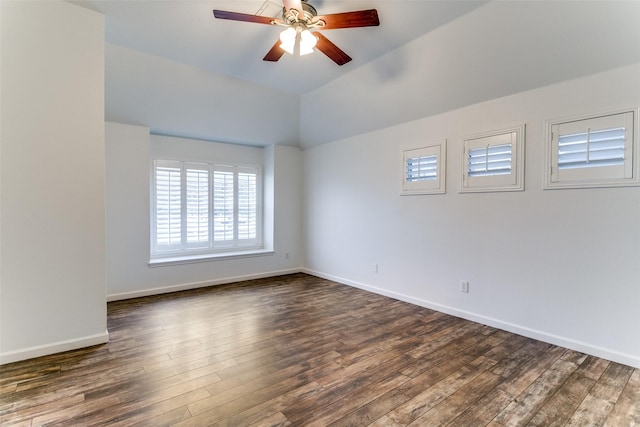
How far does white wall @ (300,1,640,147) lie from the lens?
228 centimetres

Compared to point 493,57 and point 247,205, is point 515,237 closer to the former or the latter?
point 493,57

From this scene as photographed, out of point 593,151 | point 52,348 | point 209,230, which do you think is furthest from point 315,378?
point 209,230

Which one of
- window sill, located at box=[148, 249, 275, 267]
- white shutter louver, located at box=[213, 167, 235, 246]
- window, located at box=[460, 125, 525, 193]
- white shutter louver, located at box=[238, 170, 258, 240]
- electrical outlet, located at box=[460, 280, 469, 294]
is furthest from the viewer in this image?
white shutter louver, located at box=[238, 170, 258, 240]

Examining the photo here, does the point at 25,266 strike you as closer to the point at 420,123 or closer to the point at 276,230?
the point at 276,230

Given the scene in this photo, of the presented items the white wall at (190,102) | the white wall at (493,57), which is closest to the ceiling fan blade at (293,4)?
the white wall at (493,57)

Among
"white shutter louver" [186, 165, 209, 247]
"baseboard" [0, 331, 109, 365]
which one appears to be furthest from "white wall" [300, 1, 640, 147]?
"baseboard" [0, 331, 109, 365]

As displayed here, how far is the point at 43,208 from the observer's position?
2490 mm

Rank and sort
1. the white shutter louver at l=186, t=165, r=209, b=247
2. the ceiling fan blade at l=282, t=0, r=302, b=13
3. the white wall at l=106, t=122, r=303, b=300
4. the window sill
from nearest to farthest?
the ceiling fan blade at l=282, t=0, r=302, b=13, the white wall at l=106, t=122, r=303, b=300, the window sill, the white shutter louver at l=186, t=165, r=209, b=247

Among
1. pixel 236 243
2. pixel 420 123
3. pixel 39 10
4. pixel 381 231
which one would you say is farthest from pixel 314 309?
pixel 39 10

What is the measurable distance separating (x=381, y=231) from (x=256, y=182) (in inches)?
105

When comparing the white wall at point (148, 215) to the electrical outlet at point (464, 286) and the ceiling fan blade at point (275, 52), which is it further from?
the electrical outlet at point (464, 286)

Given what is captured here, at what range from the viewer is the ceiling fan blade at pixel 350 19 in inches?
82.4

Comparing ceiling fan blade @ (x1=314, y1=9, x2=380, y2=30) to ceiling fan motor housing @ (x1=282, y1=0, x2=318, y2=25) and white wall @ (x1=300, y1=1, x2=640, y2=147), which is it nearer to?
ceiling fan motor housing @ (x1=282, y1=0, x2=318, y2=25)

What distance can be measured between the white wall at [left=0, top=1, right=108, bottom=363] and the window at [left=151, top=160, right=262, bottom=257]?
2.06 meters
